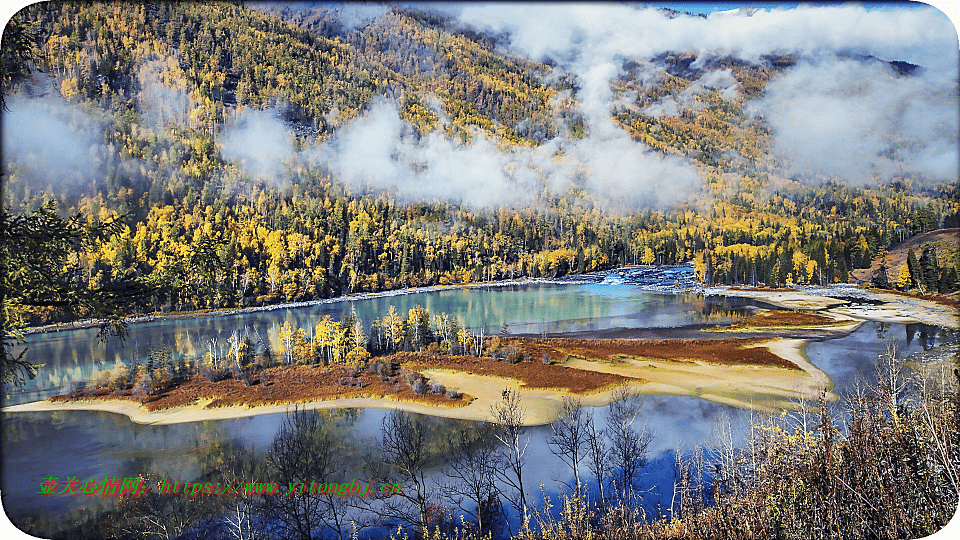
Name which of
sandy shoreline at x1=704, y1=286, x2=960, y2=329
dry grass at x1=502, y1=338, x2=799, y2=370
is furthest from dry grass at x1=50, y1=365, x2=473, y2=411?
sandy shoreline at x1=704, y1=286, x2=960, y2=329

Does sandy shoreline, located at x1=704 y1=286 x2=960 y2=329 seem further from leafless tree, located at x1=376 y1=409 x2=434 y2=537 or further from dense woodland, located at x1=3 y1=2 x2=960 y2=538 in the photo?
leafless tree, located at x1=376 y1=409 x2=434 y2=537

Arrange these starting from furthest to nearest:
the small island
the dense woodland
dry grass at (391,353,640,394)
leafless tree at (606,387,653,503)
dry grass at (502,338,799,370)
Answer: dry grass at (502,338,799,370), dry grass at (391,353,640,394), the small island, leafless tree at (606,387,653,503), the dense woodland

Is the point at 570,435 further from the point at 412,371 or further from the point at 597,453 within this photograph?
the point at 412,371

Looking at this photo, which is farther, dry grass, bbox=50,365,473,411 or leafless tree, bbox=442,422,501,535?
dry grass, bbox=50,365,473,411

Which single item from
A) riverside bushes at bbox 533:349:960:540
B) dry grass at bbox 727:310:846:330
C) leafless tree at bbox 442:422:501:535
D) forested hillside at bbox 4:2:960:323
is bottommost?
dry grass at bbox 727:310:846:330

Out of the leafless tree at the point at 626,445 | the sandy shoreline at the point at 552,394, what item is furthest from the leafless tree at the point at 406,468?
the leafless tree at the point at 626,445

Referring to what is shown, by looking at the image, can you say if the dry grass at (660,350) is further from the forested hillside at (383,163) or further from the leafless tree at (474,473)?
the leafless tree at (474,473)

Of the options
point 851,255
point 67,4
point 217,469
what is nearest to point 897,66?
point 851,255

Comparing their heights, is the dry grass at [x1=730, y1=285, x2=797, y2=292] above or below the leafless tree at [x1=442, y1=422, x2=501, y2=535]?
above

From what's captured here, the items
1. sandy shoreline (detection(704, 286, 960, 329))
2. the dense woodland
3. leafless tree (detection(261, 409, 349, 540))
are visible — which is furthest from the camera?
sandy shoreline (detection(704, 286, 960, 329))

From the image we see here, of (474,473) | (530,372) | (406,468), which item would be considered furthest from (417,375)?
(474,473)
